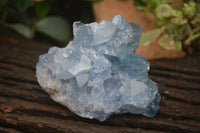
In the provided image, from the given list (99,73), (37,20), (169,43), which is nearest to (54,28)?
(37,20)

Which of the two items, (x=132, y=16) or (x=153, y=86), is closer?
(x=153, y=86)

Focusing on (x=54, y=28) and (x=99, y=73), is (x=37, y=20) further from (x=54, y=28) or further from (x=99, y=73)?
(x=99, y=73)

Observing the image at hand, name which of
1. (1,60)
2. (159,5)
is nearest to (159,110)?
(159,5)

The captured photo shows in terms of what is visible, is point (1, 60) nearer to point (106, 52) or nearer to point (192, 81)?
point (106, 52)

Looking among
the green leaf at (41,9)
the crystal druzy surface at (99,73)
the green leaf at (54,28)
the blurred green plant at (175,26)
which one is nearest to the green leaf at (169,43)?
the blurred green plant at (175,26)

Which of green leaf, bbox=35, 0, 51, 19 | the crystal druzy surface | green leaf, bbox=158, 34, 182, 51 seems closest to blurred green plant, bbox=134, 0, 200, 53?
green leaf, bbox=158, 34, 182, 51

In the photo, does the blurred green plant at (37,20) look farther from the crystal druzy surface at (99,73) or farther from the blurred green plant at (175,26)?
the crystal druzy surface at (99,73)

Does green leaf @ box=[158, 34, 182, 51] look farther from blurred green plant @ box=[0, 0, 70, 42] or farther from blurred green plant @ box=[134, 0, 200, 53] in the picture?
blurred green plant @ box=[0, 0, 70, 42]
